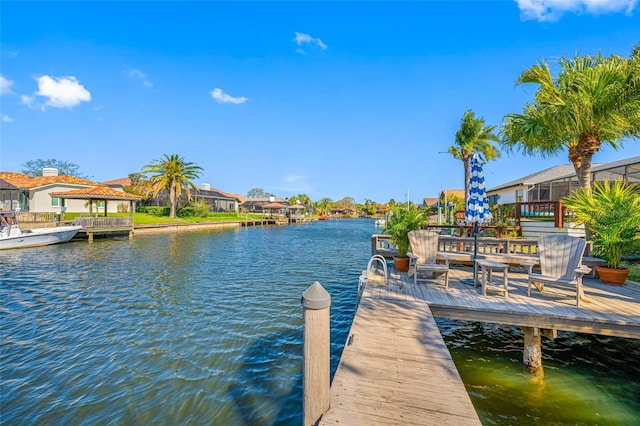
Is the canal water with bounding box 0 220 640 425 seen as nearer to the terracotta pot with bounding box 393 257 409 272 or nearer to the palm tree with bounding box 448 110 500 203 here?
the terracotta pot with bounding box 393 257 409 272

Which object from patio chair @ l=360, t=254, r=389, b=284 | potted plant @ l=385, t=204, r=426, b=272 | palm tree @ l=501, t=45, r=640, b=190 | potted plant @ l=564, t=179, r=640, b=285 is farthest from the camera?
potted plant @ l=385, t=204, r=426, b=272

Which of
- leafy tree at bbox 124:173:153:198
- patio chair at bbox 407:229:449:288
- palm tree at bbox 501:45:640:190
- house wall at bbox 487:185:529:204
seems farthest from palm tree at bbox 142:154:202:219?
palm tree at bbox 501:45:640:190

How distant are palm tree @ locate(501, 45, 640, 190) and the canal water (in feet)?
19.0

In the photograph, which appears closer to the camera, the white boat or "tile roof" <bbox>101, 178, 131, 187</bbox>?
the white boat

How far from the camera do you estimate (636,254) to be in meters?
8.59

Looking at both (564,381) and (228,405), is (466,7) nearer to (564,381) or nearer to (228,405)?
(564,381)

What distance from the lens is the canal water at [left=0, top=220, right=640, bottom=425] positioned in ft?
12.4

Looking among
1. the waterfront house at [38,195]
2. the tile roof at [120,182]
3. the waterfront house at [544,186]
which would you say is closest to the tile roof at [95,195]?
the waterfront house at [38,195]

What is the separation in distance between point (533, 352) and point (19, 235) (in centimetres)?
2398

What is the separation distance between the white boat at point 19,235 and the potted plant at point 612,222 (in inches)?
1005

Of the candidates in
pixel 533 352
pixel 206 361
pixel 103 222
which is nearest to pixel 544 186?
pixel 533 352

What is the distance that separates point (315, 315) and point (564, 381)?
4.60 meters

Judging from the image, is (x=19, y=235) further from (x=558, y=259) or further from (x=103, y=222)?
(x=558, y=259)

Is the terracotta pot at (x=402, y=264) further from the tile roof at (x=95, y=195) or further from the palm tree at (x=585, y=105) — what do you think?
the tile roof at (x=95, y=195)
